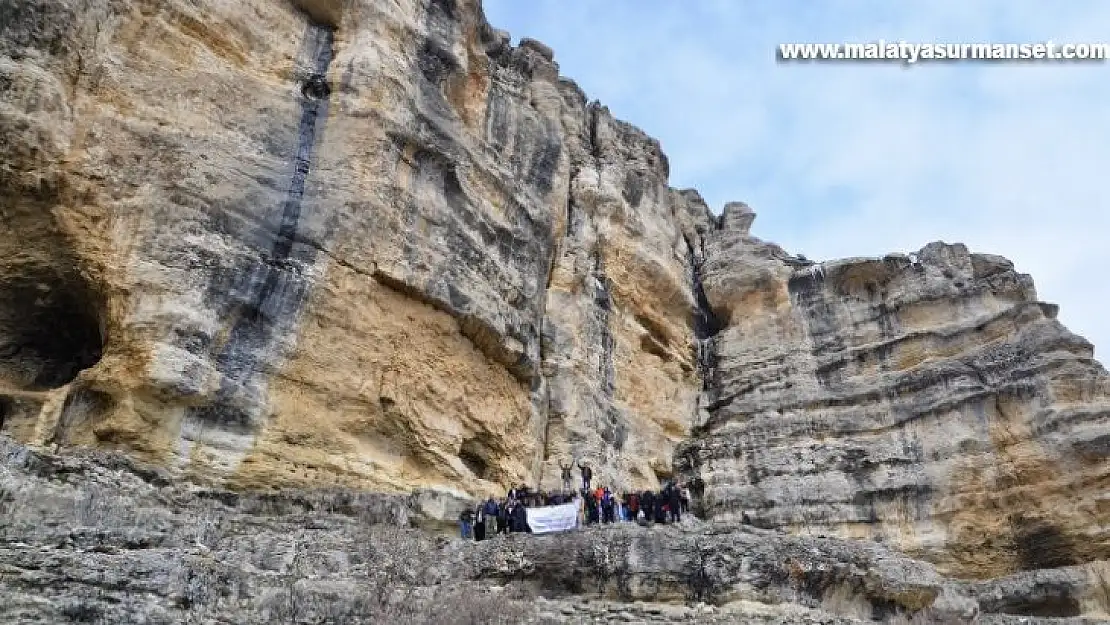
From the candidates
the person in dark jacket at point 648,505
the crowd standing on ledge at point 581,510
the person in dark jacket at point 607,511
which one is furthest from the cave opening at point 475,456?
the person in dark jacket at point 648,505

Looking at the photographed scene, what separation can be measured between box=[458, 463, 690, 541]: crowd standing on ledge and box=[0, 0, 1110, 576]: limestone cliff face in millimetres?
2227

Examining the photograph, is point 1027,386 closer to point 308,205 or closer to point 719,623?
point 719,623

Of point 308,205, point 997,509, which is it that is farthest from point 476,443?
point 997,509

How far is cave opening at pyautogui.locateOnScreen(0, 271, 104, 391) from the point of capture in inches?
715

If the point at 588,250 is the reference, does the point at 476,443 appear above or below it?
below

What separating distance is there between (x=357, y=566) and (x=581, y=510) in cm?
747

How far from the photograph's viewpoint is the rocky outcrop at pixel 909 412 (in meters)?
25.4

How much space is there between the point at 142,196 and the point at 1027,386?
23.0m

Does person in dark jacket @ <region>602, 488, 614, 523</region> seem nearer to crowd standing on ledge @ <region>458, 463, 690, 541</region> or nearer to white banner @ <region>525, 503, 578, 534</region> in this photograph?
crowd standing on ledge @ <region>458, 463, 690, 541</region>

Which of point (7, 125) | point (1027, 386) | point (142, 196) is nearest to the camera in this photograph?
point (7, 125)

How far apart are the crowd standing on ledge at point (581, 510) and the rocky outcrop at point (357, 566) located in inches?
49.9

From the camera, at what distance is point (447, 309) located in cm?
2195

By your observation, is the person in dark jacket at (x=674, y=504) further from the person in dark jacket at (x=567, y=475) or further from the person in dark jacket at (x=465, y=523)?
the person in dark jacket at (x=567, y=475)

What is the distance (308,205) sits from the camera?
20.1 m
